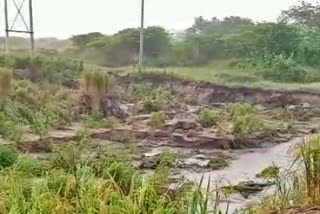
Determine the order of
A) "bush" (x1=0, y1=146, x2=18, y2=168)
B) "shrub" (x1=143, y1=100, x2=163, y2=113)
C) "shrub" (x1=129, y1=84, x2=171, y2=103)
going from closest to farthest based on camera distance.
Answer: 1. "bush" (x1=0, y1=146, x2=18, y2=168)
2. "shrub" (x1=143, y1=100, x2=163, y2=113)
3. "shrub" (x1=129, y1=84, x2=171, y2=103)

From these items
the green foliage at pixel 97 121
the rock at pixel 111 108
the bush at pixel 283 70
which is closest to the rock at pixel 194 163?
the green foliage at pixel 97 121

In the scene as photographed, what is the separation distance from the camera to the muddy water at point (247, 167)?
7.25 meters

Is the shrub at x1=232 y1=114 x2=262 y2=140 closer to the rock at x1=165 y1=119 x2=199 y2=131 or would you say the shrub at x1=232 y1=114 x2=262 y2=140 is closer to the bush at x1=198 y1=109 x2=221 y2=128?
the bush at x1=198 y1=109 x2=221 y2=128

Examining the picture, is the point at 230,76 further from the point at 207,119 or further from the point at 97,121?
the point at 97,121

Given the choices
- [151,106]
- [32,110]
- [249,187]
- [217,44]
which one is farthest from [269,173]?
[217,44]

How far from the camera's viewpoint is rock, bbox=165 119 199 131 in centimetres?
1282

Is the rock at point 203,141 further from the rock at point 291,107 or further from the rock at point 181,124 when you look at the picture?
the rock at point 291,107

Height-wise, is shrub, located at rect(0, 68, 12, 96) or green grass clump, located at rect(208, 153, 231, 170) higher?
shrub, located at rect(0, 68, 12, 96)

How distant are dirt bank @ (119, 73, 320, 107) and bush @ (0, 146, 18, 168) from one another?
1108cm

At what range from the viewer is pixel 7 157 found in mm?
7570

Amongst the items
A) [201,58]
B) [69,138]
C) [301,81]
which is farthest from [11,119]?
[201,58]

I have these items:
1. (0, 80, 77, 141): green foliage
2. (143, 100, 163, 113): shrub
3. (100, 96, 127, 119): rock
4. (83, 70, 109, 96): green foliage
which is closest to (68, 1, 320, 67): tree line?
(143, 100, 163, 113): shrub

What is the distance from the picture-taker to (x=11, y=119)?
11578mm

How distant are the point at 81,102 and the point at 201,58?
1071 centimetres
